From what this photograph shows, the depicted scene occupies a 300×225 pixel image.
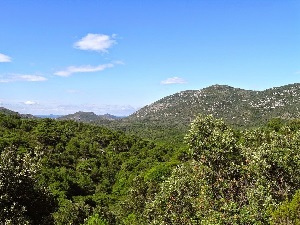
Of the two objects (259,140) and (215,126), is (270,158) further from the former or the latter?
(259,140)

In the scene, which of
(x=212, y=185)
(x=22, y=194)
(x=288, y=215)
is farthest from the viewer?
(x=212, y=185)

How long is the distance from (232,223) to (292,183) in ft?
37.6

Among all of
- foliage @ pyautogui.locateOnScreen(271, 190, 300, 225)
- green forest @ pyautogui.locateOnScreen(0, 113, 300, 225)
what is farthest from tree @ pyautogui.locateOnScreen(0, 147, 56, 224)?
foliage @ pyautogui.locateOnScreen(271, 190, 300, 225)

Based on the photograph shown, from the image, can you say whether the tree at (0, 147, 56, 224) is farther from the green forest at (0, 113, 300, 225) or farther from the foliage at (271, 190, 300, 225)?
the foliage at (271, 190, 300, 225)

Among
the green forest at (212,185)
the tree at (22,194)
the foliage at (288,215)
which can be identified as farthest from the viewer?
the tree at (22,194)

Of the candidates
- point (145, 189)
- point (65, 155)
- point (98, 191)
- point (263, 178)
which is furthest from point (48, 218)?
point (65, 155)

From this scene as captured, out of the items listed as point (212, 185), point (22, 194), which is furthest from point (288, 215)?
point (22, 194)

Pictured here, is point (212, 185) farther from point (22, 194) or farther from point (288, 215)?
point (22, 194)

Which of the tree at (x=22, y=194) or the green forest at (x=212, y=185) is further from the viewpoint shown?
the tree at (x=22, y=194)

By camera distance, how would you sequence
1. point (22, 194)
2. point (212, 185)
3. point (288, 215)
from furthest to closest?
point (212, 185) < point (22, 194) < point (288, 215)

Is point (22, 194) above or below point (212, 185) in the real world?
below

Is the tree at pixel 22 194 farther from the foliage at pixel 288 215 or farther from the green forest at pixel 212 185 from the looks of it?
the foliage at pixel 288 215

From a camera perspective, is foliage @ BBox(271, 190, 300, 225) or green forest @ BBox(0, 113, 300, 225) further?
green forest @ BBox(0, 113, 300, 225)

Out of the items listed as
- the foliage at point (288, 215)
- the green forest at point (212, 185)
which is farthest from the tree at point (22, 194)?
the foliage at point (288, 215)
